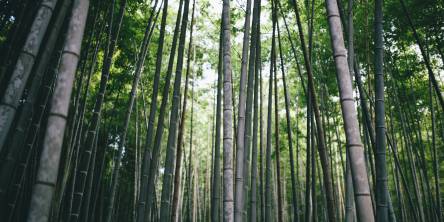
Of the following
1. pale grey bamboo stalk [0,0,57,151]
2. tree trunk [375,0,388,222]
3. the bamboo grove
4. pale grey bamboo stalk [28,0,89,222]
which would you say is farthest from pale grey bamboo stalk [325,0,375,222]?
pale grey bamboo stalk [0,0,57,151]

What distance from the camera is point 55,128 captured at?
1143mm

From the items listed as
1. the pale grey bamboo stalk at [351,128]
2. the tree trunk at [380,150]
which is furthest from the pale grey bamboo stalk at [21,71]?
the tree trunk at [380,150]

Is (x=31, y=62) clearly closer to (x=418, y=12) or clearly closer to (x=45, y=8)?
(x=45, y=8)

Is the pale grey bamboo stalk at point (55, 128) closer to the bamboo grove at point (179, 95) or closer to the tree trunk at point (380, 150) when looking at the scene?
the bamboo grove at point (179, 95)

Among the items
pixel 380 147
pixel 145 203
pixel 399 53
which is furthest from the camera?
pixel 399 53

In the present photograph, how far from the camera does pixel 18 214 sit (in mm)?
3533

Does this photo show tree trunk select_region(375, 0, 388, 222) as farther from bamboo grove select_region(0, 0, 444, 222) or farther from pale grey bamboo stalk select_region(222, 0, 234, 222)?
pale grey bamboo stalk select_region(222, 0, 234, 222)

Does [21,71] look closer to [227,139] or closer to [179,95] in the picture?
[227,139]

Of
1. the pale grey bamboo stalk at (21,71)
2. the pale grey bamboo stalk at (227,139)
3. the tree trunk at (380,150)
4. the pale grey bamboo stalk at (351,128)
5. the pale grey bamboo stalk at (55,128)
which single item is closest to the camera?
the pale grey bamboo stalk at (55,128)

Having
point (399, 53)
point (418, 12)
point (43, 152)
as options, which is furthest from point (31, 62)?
point (399, 53)

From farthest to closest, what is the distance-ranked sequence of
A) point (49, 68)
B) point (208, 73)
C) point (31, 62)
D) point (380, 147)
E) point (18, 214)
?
point (208, 73)
point (18, 214)
point (49, 68)
point (380, 147)
point (31, 62)

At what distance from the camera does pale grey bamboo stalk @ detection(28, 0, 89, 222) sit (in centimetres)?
109

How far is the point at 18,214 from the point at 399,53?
6.49m

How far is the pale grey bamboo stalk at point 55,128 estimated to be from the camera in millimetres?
1088
